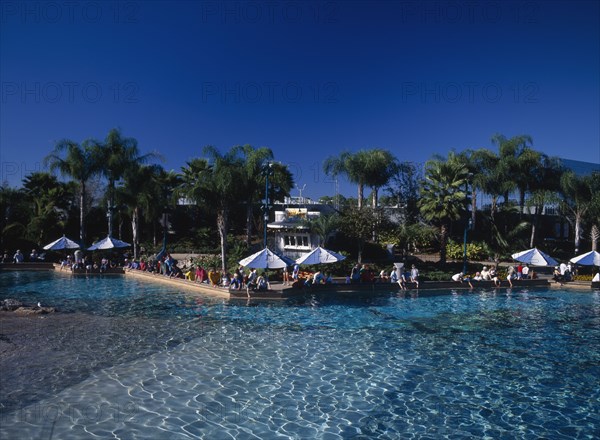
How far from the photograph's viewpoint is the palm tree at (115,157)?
3953cm

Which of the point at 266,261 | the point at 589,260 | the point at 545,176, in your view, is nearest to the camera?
Answer: the point at 266,261

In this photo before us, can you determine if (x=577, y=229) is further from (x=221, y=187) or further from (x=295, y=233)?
(x=221, y=187)

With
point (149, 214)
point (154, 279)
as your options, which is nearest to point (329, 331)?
point (154, 279)

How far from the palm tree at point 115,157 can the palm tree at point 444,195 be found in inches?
960

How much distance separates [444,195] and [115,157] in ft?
91.4

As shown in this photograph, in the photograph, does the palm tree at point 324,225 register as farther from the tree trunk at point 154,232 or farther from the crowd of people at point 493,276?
the tree trunk at point 154,232

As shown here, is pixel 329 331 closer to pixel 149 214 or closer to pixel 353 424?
pixel 353 424

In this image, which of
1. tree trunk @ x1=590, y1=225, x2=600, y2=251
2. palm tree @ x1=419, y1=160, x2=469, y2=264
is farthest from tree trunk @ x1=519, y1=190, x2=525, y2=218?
palm tree @ x1=419, y1=160, x2=469, y2=264

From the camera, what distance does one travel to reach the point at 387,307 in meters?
21.2

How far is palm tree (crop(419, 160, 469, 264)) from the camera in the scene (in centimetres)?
3394

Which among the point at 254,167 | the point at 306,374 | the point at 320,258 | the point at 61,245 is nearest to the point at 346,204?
the point at 254,167

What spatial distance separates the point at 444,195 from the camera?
35.2 metres

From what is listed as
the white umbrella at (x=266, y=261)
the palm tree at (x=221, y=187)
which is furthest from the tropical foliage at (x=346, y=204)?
the white umbrella at (x=266, y=261)

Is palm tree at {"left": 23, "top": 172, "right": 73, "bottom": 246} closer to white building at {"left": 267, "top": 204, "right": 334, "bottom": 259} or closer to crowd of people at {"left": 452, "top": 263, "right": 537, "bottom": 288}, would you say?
white building at {"left": 267, "top": 204, "right": 334, "bottom": 259}
